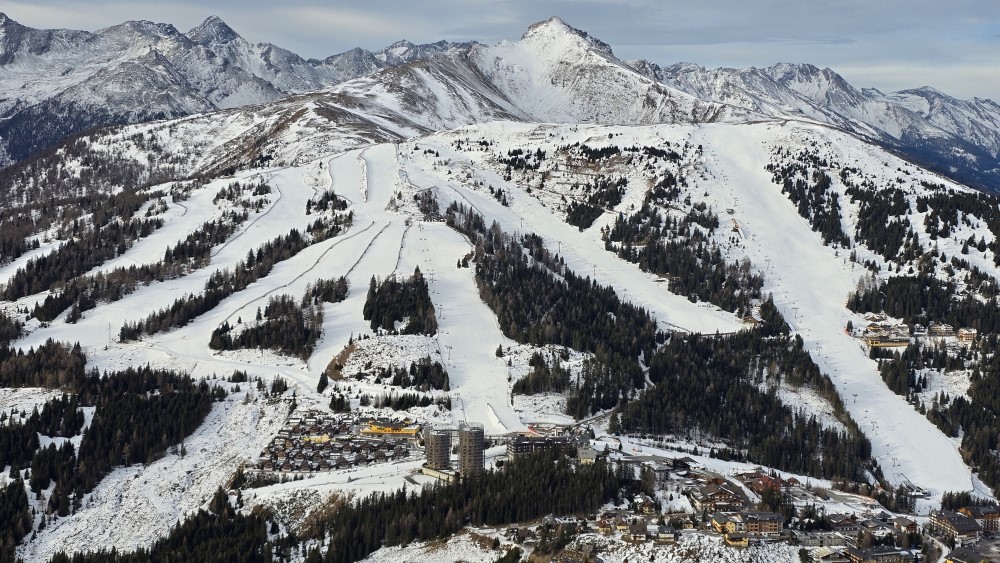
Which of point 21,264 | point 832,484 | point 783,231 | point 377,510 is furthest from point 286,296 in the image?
point 783,231

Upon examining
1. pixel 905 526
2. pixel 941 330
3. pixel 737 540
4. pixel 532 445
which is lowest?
pixel 905 526

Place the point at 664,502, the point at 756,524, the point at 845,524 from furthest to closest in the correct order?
the point at 664,502 → the point at 845,524 → the point at 756,524

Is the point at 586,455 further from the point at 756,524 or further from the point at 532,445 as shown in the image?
the point at 756,524

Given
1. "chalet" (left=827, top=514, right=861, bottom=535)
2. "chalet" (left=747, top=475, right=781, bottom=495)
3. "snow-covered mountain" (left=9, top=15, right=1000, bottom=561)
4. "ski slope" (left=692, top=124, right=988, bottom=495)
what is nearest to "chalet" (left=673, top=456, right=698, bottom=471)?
"snow-covered mountain" (left=9, top=15, right=1000, bottom=561)

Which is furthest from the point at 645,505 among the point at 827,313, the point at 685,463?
the point at 827,313

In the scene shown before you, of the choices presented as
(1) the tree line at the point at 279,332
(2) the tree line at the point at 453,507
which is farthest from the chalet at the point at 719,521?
(1) the tree line at the point at 279,332

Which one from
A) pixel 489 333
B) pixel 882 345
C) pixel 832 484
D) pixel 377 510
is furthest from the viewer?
pixel 882 345

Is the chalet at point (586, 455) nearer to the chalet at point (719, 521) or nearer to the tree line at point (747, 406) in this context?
the chalet at point (719, 521)

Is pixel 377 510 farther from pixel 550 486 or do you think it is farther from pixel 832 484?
pixel 832 484
